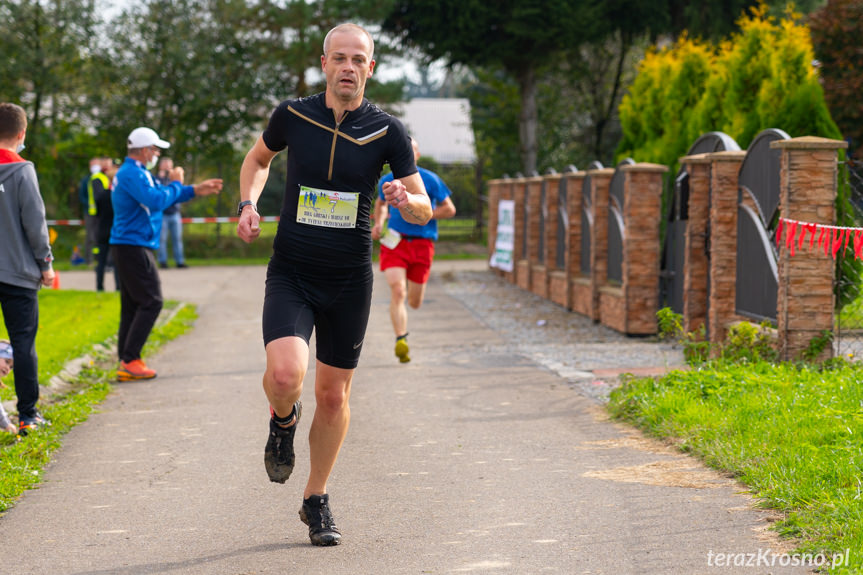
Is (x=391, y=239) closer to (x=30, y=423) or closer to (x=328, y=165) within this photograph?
(x=30, y=423)

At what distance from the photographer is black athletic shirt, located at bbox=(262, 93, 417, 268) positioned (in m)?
4.90

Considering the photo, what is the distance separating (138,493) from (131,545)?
3.31 ft

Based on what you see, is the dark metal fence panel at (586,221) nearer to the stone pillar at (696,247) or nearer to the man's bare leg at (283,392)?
the stone pillar at (696,247)

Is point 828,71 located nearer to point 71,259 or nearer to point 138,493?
point 71,259

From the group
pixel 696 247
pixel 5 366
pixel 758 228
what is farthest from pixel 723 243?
pixel 5 366

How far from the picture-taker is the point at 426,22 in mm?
31359

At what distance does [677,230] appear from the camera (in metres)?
12.6

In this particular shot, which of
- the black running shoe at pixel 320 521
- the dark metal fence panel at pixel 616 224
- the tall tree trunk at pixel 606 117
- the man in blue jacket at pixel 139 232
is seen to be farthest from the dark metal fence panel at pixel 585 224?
the tall tree trunk at pixel 606 117

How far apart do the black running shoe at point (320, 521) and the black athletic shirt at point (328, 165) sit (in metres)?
1.03

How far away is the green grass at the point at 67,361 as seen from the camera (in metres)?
6.48

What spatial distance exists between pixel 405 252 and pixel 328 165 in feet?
20.5

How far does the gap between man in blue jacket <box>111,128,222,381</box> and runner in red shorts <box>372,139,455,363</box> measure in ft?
6.79

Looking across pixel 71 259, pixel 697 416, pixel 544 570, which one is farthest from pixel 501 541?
pixel 71 259

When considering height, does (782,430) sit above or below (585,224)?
below
